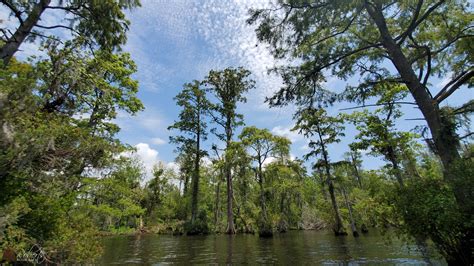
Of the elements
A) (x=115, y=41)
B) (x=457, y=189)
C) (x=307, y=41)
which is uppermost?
(x=115, y=41)

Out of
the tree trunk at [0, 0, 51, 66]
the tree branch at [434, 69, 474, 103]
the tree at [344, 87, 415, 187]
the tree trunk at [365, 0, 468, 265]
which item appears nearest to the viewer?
the tree trunk at [365, 0, 468, 265]

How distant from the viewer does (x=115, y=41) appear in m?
8.64

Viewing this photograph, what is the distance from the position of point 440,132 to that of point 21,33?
11.3 metres

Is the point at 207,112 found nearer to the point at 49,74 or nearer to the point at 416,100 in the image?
the point at 49,74

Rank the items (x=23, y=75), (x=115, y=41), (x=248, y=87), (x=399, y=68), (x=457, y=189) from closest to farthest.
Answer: (x=457, y=189) → (x=23, y=75) → (x=399, y=68) → (x=115, y=41) → (x=248, y=87)

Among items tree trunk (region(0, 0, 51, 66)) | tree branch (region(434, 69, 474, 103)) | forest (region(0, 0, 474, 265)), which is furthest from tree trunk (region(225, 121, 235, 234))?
tree branch (region(434, 69, 474, 103))

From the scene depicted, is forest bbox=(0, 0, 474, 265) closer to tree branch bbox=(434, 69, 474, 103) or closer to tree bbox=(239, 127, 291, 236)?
tree branch bbox=(434, 69, 474, 103)

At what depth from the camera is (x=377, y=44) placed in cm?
694

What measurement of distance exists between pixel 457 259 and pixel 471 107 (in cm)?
374

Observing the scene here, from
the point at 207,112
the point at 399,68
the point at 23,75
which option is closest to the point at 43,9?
the point at 23,75

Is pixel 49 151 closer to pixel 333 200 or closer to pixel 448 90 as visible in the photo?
pixel 448 90

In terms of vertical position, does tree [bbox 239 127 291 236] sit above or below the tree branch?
above

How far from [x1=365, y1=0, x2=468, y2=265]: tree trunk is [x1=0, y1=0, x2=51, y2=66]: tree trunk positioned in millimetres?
9161

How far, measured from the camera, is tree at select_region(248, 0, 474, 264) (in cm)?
608
